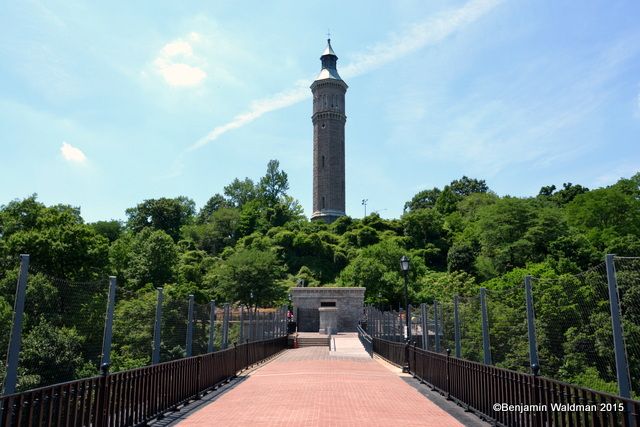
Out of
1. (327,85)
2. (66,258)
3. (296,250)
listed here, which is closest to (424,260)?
(296,250)

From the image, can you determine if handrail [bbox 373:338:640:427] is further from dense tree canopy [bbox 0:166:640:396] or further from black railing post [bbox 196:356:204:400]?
black railing post [bbox 196:356:204:400]

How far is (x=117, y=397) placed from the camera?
7.19 m

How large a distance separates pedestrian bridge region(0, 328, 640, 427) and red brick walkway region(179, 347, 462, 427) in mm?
21

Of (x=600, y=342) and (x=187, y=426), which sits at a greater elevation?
(x=600, y=342)

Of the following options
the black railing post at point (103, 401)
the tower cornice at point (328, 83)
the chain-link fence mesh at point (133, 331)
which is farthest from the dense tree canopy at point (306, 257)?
the tower cornice at point (328, 83)

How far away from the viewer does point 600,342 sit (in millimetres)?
10180

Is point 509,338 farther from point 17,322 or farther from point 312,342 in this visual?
point 312,342

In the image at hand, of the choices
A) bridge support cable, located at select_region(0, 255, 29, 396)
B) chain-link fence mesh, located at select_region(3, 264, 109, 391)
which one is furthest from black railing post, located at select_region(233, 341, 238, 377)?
bridge support cable, located at select_region(0, 255, 29, 396)

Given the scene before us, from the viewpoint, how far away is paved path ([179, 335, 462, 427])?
8.48 meters

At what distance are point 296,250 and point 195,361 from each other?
2595 inches

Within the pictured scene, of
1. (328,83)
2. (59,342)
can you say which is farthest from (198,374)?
(328,83)

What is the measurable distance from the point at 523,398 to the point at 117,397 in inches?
235

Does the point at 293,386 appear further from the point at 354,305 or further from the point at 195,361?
the point at 354,305

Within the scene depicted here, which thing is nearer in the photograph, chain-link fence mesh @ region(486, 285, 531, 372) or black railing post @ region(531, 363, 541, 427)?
black railing post @ region(531, 363, 541, 427)
